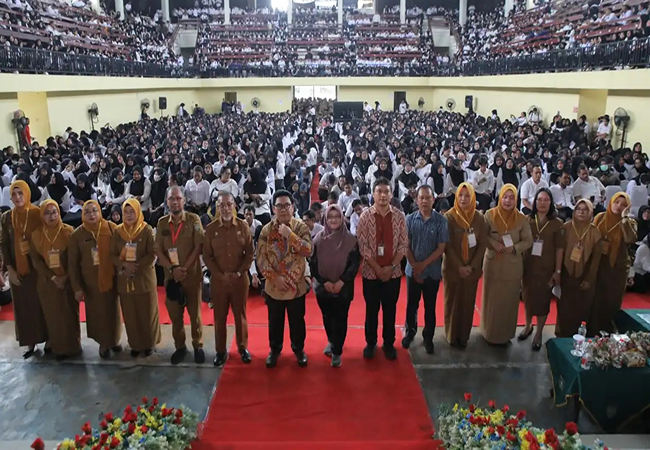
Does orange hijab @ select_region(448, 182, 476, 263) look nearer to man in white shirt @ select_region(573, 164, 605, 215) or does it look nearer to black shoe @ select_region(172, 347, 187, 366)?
black shoe @ select_region(172, 347, 187, 366)

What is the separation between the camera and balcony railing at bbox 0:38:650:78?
12.2 meters

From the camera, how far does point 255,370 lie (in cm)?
473

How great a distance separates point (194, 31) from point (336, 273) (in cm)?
3294

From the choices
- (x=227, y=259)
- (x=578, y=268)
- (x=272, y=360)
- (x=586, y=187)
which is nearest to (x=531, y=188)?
(x=586, y=187)

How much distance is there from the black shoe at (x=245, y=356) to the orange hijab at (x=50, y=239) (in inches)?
71.8

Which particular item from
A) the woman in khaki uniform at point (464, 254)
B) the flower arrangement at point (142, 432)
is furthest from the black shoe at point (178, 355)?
the woman in khaki uniform at point (464, 254)

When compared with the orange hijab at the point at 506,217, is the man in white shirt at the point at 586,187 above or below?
below

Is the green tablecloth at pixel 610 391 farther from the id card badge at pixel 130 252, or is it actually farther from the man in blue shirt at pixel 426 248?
the id card badge at pixel 130 252

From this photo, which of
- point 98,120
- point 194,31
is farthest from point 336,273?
point 194,31

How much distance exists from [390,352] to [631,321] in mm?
2226

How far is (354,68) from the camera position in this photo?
1098 inches

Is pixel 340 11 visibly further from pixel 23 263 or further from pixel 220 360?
pixel 220 360

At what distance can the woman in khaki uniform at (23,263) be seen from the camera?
186 inches

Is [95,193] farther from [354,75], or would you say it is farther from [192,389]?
[354,75]
